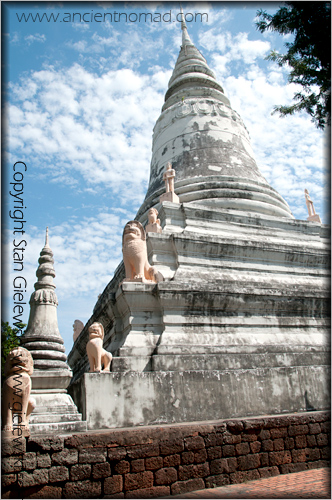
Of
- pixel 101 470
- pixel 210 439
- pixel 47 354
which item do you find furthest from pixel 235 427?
pixel 47 354

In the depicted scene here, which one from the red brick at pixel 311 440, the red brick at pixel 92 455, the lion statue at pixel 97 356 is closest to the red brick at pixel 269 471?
the red brick at pixel 311 440

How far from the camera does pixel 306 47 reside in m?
6.87

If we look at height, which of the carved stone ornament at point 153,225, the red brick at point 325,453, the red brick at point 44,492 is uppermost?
the carved stone ornament at point 153,225

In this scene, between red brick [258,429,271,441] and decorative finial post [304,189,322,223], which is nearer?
red brick [258,429,271,441]

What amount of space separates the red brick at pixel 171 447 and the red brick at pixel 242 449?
0.97 meters

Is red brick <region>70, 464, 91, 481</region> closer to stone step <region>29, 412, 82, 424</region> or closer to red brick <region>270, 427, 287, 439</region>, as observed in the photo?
stone step <region>29, 412, 82, 424</region>

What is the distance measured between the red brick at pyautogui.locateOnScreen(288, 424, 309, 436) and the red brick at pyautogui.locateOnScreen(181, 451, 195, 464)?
1.80 metres

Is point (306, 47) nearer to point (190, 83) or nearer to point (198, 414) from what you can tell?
point (198, 414)

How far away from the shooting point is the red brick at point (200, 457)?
17.5 feet

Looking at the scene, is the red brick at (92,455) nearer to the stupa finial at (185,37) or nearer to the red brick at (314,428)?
the red brick at (314,428)

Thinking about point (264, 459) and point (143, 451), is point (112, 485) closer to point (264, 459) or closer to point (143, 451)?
point (143, 451)

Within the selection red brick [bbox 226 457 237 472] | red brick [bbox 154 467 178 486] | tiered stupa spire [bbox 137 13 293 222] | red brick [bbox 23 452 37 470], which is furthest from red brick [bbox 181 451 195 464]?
tiered stupa spire [bbox 137 13 293 222]

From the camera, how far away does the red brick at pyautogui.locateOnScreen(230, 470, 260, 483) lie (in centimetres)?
555

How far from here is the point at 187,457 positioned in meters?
5.25
